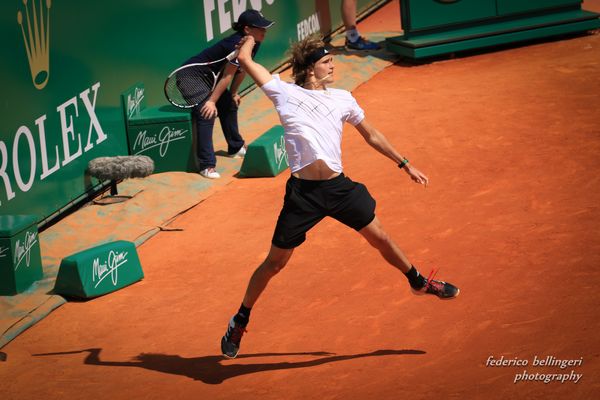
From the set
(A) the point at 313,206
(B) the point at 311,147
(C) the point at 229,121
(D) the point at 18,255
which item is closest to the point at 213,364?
(A) the point at 313,206

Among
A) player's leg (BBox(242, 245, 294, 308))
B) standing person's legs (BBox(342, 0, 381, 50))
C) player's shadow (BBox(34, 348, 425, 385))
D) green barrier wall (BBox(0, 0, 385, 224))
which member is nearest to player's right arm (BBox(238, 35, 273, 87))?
player's leg (BBox(242, 245, 294, 308))

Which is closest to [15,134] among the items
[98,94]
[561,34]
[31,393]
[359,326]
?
[98,94]

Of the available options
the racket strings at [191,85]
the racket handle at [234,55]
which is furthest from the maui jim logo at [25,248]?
the racket strings at [191,85]

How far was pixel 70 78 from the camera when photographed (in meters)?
9.89

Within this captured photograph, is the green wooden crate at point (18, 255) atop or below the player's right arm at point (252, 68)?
below

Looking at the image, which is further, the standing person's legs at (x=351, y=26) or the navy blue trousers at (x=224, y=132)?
the standing person's legs at (x=351, y=26)

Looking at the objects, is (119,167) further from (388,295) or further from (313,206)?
(313,206)

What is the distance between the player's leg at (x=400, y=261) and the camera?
6.04 metres

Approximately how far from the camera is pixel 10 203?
9016 millimetres

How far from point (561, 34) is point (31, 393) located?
11.1 meters

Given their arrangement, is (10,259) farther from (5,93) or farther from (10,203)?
(5,93)

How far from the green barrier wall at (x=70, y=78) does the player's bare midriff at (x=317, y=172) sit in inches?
163

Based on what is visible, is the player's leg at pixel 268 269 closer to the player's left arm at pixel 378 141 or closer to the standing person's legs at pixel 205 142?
the player's left arm at pixel 378 141

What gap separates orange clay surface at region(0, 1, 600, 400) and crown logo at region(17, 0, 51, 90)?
2066mm
